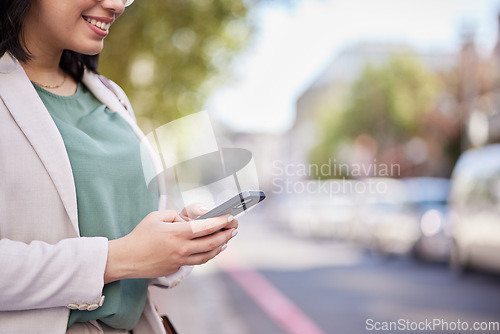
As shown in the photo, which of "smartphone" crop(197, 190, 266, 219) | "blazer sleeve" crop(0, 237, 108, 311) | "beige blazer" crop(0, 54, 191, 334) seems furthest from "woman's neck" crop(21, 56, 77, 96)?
"smartphone" crop(197, 190, 266, 219)

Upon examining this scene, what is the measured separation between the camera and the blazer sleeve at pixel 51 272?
1.23m

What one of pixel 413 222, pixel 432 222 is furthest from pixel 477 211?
pixel 413 222

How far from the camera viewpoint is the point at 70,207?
1337 millimetres

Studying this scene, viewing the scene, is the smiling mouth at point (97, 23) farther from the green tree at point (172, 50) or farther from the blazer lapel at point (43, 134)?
the green tree at point (172, 50)

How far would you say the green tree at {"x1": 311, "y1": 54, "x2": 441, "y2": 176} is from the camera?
40875 millimetres

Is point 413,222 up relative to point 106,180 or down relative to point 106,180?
down

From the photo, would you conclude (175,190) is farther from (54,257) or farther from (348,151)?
(348,151)

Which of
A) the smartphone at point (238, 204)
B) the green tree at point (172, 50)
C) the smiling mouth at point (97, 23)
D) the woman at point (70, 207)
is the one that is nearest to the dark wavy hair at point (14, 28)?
the woman at point (70, 207)

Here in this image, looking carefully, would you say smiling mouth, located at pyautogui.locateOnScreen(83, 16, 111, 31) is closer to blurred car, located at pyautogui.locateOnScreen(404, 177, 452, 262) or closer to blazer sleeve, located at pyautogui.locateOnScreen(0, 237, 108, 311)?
blazer sleeve, located at pyautogui.locateOnScreen(0, 237, 108, 311)

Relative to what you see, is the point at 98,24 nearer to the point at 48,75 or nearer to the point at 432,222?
the point at 48,75

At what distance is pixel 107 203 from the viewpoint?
4.76 ft

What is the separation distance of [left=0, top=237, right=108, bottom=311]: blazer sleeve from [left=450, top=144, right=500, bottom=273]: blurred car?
8865 mm

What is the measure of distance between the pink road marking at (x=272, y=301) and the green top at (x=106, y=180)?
17.5 feet

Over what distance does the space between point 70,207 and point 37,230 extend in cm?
8
